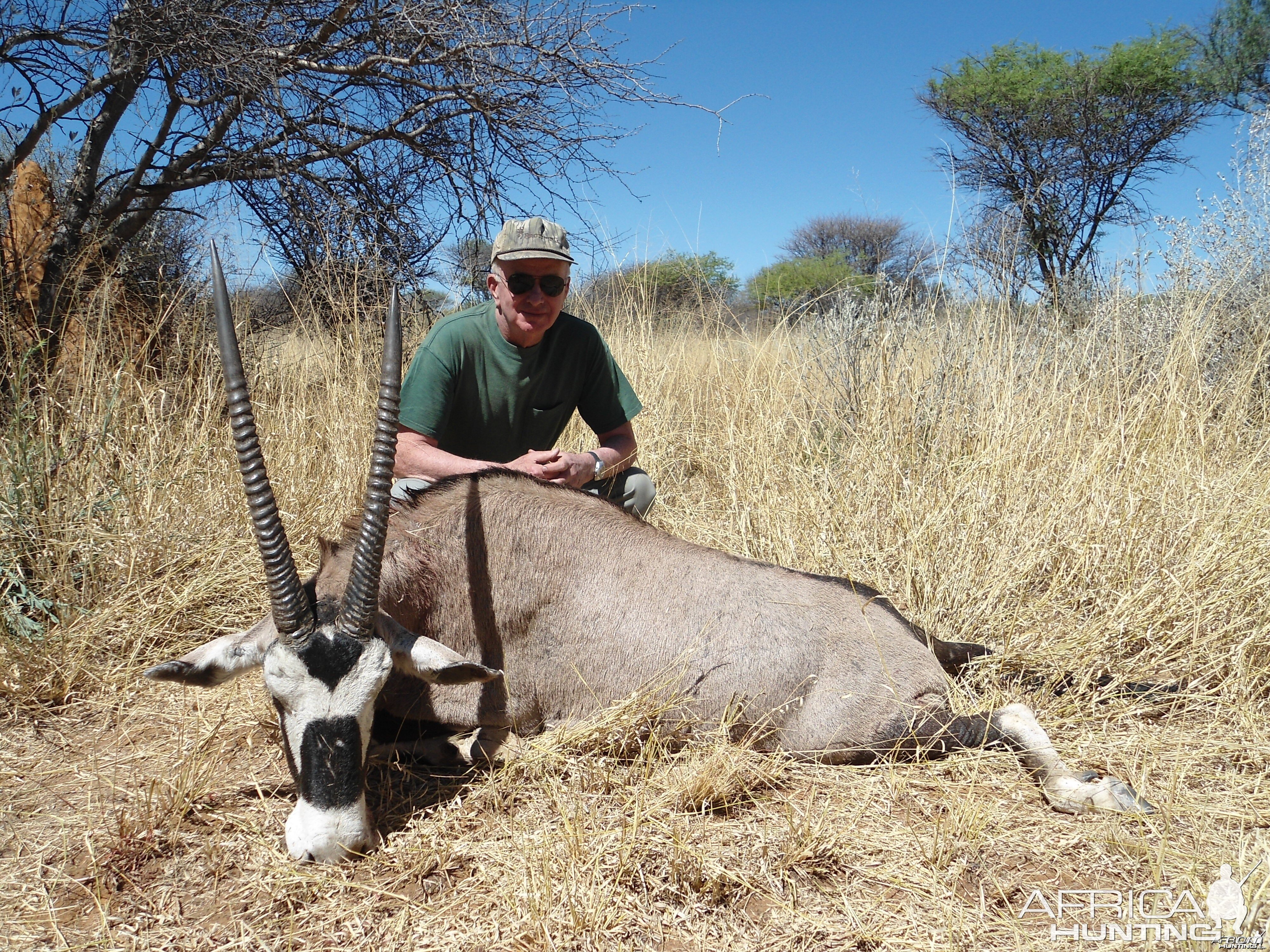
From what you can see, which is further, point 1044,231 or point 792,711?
point 1044,231

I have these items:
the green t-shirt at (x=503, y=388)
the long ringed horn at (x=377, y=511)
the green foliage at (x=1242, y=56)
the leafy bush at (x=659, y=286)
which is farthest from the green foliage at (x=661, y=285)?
the green foliage at (x=1242, y=56)

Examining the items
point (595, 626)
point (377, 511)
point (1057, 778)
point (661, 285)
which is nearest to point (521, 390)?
point (595, 626)

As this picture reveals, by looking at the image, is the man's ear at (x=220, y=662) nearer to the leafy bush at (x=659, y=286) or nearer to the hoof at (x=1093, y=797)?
the hoof at (x=1093, y=797)

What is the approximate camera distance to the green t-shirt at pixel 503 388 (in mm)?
3732

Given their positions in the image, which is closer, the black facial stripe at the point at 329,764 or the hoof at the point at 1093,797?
the black facial stripe at the point at 329,764

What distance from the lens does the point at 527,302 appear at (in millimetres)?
3801

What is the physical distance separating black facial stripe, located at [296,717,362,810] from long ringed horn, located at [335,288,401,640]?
28 centimetres

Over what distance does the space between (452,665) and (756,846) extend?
1.12m

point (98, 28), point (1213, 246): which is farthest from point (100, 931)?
point (1213, 246)

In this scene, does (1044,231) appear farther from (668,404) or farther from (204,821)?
(204,821)

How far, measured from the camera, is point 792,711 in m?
2.94

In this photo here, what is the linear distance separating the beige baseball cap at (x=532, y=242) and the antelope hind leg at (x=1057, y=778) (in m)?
2.76

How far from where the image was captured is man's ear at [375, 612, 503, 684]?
252 centimetres

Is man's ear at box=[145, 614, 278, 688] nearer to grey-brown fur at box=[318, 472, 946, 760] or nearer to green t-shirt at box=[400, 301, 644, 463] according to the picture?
grey-brown fur at box=[318, 472, 946, 760]
